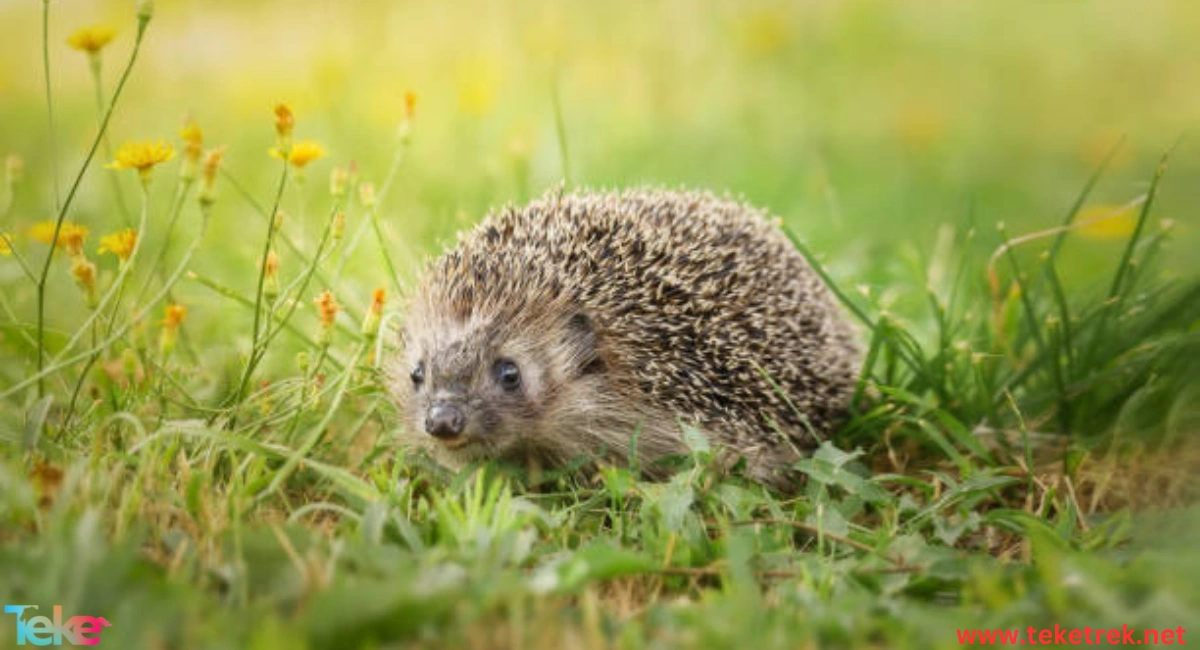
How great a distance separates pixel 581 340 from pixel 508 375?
0.34 m

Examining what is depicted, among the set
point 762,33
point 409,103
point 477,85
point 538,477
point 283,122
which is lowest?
point 538,477

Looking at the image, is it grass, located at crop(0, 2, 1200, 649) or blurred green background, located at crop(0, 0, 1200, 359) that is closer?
grass, located at crop(0, 2, 1200, 649)

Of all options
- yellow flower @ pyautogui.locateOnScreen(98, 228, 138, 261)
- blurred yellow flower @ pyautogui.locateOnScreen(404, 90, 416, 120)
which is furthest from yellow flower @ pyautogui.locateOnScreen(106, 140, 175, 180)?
blurred yellow flower @ pyautogui.locateOnScreen(404, 90, 416, 120)

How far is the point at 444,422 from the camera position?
431 centimetres

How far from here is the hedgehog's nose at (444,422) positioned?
431cm

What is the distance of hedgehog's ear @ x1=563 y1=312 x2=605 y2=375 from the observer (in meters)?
4.80

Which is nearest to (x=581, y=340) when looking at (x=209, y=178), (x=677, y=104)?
(x=209, y=178)

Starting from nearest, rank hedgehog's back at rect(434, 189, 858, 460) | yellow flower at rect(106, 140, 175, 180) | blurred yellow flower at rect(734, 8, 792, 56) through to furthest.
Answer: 1. yellow flower at rect(106, 140, 175, 180)
2. hedgehog's back at rect(434, 189, 858, 460)
3. blurred yellow flower at rect(734, 8, 792, 56)

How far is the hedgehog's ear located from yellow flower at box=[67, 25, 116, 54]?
6.72ft

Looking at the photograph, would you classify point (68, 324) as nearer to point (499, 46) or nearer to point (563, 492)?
point (563, 492)

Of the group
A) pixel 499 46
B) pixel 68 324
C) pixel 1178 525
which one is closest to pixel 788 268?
pixel 1178 525

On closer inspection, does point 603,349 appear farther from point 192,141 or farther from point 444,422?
point 192,141

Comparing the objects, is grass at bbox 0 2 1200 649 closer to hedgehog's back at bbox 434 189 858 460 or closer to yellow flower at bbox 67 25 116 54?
yellow flower at bbox 67 25 116 54

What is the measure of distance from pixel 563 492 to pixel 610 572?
1040 mm
